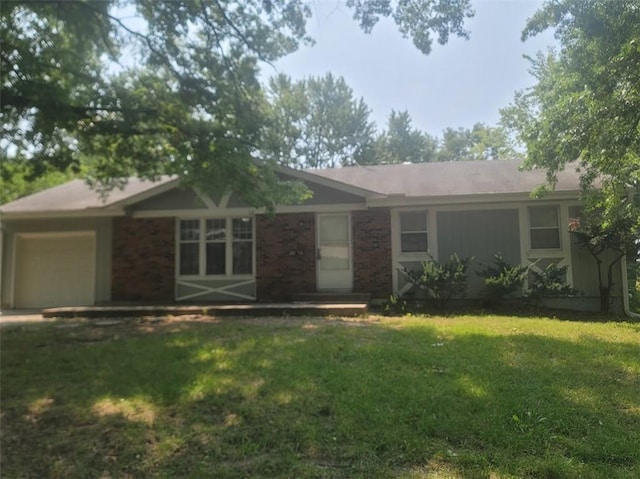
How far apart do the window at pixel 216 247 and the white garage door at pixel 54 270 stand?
288 cm

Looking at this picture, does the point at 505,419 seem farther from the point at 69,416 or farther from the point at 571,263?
the point at 571,263

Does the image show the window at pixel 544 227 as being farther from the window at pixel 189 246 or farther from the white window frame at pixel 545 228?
the window at pixel 189 246

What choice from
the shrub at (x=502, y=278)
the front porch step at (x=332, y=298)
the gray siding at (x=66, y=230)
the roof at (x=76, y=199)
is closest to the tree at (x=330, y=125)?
the roof at (x=76, y=199)

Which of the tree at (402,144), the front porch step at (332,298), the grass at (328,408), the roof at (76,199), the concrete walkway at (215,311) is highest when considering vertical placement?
the tree at (402,144)

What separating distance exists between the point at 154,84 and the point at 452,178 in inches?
307

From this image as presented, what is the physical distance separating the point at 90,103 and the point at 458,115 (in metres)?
6.79

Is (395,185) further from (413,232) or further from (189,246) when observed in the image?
(189,246)

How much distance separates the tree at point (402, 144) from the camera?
100ft

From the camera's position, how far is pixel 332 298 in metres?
10.9

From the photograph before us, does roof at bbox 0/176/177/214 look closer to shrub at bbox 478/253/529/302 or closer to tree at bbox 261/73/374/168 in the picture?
shrub at bbox 478/253/529/302

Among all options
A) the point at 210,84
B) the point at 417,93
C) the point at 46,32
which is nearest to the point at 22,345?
the point at 46,32

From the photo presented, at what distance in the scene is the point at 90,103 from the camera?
773 centimetres

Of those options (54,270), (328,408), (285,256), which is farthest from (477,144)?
(328,408)

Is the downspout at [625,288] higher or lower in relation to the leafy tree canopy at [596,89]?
lower
